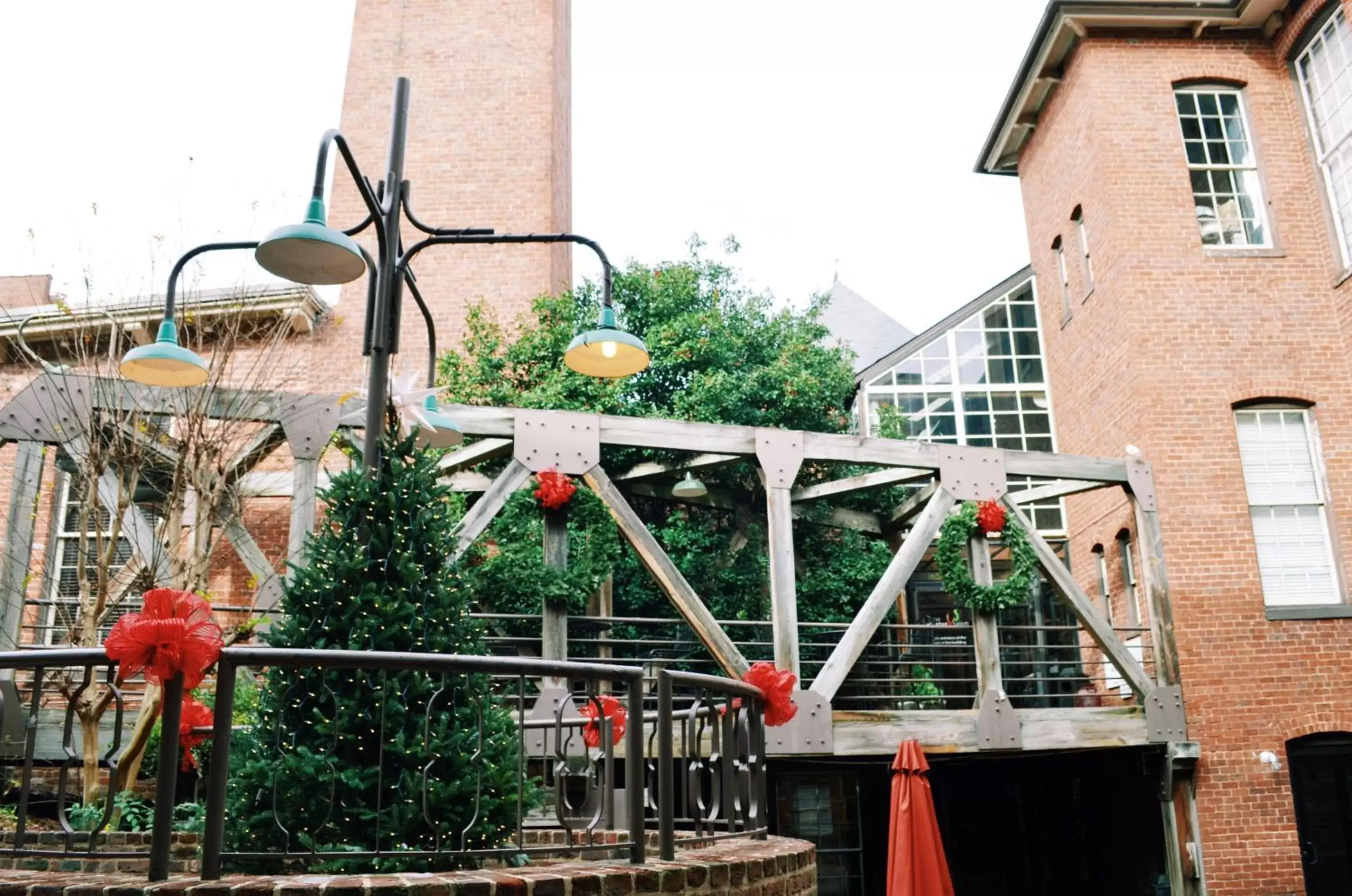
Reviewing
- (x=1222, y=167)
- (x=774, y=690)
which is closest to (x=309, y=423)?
(x=774, y=690)

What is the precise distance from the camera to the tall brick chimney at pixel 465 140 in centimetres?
1600

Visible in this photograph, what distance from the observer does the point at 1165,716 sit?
11297mm

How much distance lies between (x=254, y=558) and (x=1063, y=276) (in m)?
11.2

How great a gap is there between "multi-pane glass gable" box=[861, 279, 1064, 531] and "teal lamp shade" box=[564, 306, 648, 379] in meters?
9.81

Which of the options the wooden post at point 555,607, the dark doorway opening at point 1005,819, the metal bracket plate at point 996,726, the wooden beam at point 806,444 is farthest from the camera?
the dark doorway opening at point 1005,819

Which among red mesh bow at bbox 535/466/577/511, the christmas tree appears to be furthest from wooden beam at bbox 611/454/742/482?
the christmas tree

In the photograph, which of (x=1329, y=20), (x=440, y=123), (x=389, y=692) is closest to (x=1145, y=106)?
(x=1329, y=20)

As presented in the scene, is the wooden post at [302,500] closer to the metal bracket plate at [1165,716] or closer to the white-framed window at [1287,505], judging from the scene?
the metal bracket plate at [1165,716]

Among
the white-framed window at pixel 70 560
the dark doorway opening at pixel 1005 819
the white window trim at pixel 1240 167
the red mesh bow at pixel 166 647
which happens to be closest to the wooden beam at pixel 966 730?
the dark doorway opening at pixel 1005 819

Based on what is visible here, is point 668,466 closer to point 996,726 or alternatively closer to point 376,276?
point 996,726

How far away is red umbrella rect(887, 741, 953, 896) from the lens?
874 centimetres

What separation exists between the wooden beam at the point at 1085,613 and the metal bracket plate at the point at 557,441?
14.1 feet

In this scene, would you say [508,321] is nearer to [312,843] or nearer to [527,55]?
[527,55]

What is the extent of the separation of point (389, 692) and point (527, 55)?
14.9 metres
